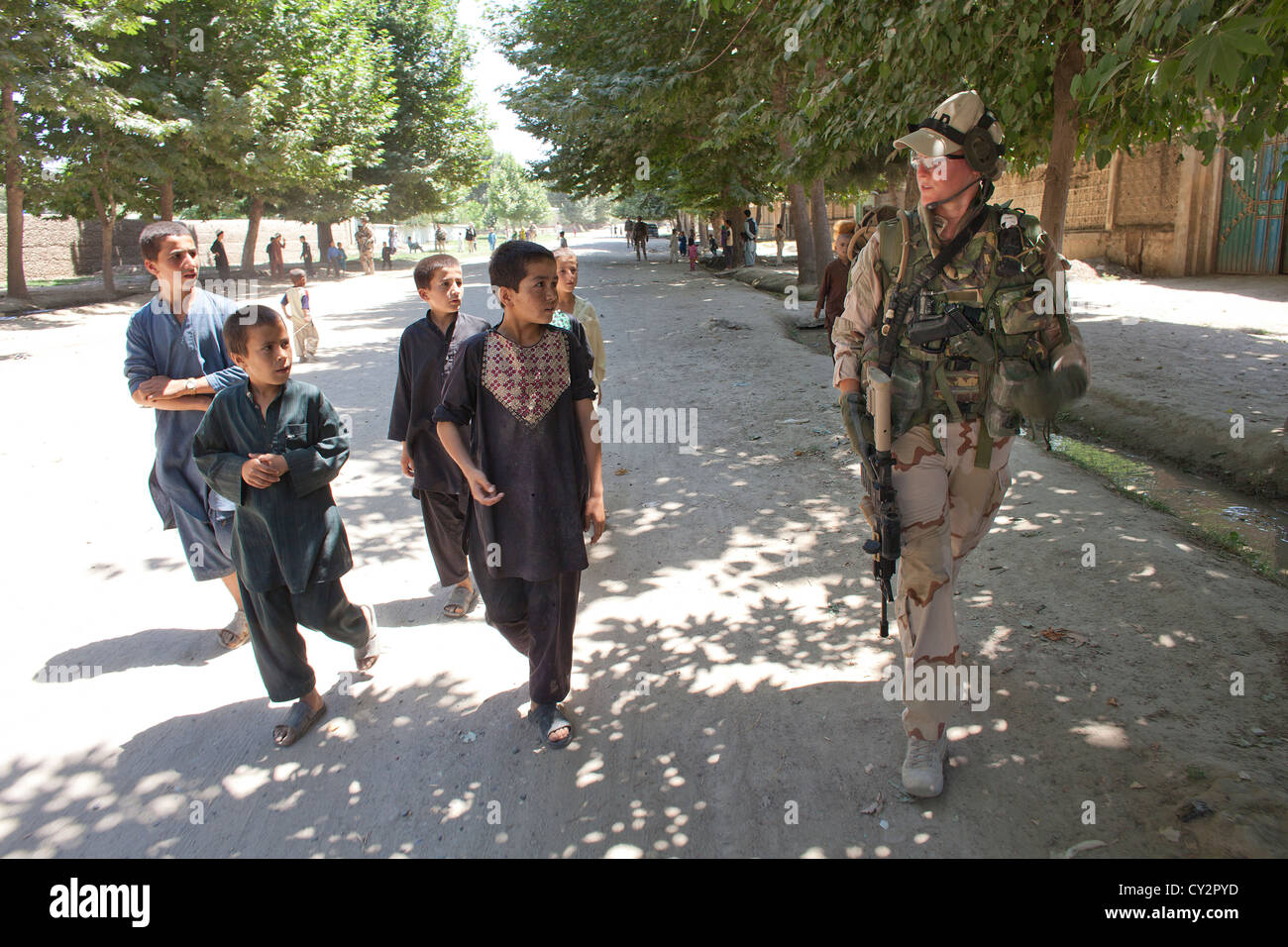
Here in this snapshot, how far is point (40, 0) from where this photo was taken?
15.7 m

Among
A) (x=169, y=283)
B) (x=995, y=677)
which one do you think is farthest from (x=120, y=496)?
(x=995, y=677)

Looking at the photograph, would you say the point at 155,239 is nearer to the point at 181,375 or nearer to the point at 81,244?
the point at 181,375

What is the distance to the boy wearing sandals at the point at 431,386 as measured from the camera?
162 inches

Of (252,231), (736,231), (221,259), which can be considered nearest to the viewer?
(736,231)

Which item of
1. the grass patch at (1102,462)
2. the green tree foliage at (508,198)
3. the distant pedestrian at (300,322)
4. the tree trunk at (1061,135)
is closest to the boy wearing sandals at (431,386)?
the grass patch at (1102,462)

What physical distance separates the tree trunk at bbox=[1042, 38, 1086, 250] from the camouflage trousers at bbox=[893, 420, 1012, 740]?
4999mm

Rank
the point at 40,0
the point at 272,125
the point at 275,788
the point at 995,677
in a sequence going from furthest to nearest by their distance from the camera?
1. the point at 272,125
2. the point at 40,0
3. the point at 995,677
4. the point at 275,788

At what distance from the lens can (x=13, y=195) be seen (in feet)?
60.5

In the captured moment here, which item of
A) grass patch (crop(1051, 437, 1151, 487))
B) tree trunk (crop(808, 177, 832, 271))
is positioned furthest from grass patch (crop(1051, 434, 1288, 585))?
tree trunk (crop(808, 177, 832, 271))

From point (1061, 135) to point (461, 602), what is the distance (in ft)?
20.8

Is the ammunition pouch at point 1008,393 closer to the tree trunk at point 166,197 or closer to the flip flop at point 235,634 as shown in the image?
the flip flop at point 235,634

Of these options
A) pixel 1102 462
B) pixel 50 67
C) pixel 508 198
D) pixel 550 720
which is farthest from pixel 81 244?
pixel 508 198
